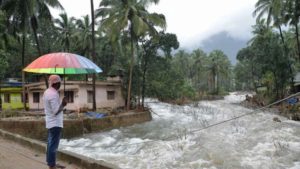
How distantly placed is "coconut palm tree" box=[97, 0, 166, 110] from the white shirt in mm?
19193

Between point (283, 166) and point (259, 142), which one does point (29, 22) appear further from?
point (283, 166)

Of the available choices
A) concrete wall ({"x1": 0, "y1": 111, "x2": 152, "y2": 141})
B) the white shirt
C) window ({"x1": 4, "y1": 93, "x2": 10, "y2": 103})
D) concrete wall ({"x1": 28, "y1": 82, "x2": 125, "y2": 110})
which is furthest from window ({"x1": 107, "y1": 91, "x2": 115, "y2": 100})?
the white shirt

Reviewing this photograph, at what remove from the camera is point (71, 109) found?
2638 centimetres

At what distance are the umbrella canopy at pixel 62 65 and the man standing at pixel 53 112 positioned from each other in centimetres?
114

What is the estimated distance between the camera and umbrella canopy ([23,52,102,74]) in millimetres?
6832

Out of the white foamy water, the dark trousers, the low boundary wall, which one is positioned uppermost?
the dark trousers

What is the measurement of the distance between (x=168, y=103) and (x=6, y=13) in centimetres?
1758

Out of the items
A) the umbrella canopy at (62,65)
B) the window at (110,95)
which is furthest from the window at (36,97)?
the umbrella canopy at (62,65)

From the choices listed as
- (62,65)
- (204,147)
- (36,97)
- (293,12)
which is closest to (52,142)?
(62,65)

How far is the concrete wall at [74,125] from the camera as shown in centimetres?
1578

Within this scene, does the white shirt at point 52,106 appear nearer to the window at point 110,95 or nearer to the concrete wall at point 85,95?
the concrete wall at point 85,95

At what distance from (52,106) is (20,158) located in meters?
2.76

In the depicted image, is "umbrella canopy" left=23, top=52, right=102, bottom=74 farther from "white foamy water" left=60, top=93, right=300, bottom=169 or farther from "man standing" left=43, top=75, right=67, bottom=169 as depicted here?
"white foamy water" left=60, top=93, right=300, bottom=169

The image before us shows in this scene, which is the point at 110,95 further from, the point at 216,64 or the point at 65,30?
the point at 216,64
